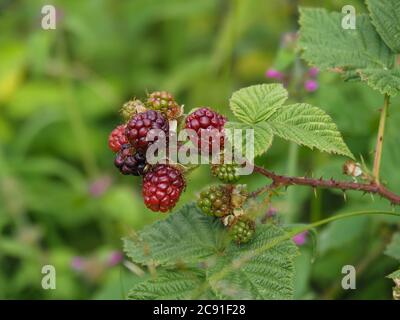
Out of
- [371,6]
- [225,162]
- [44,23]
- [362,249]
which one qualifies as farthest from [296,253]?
[44,23]

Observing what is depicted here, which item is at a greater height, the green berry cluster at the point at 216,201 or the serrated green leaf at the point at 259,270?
the green berry cluster at the point at 216,201

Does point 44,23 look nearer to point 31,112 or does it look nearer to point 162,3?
point 31,112

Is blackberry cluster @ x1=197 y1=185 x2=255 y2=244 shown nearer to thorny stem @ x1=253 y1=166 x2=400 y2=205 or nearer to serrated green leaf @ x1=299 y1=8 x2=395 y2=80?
thorny stem @ x1=253 y1=166 x2=400 y2=205

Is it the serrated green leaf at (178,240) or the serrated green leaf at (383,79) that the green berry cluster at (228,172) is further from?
the serrated green leaf at (383,79)

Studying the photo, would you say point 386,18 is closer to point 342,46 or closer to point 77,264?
point 342,46

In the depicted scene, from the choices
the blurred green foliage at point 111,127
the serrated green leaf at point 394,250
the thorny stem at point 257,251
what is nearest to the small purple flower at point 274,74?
the blurred green foliage at point 111,127

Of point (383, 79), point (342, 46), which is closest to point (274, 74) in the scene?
point (342, 46)

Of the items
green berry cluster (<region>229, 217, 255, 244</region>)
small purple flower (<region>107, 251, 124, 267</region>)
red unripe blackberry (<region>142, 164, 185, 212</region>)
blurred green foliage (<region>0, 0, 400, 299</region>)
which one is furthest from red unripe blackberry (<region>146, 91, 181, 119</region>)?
small purple flower (<region>107, 251, 124, 267</region>)
